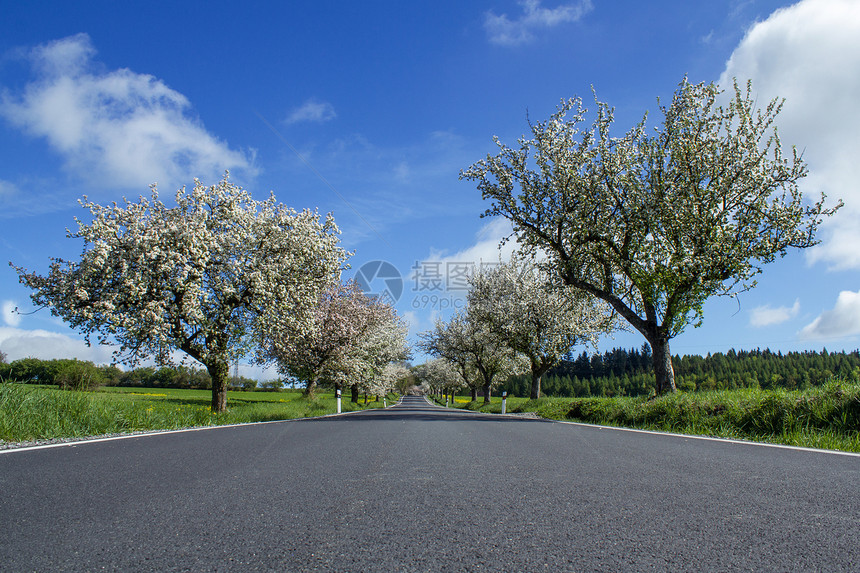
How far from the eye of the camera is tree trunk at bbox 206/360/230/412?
18283 mm

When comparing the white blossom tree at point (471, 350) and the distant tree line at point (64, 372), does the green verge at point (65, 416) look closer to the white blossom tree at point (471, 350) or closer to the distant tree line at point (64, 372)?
the distant tree line at point (64, 372)

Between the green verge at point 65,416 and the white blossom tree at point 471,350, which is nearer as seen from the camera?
the green verge at point 65,416

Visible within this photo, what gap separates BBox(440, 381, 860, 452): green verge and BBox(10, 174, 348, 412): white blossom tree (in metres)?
13.2

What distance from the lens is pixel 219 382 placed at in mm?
18438

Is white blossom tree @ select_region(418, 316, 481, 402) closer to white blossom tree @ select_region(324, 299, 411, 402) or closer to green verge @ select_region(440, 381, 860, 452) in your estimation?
white blossom tree @ select_region(324, 299, 411, 402)

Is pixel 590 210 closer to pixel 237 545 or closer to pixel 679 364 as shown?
pixel 237 545

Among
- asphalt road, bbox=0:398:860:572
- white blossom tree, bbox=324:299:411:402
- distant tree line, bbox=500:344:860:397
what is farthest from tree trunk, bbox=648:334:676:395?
distant tree line, bbox=500:344:860:397

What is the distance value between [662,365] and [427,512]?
14557mm

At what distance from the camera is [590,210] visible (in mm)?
16453

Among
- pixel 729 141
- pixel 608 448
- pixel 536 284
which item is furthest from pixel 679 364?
pixel 608 448

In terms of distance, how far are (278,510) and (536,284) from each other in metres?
30.5

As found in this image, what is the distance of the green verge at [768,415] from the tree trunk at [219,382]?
1443cm

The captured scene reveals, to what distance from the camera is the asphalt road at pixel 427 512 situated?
2.10 meters

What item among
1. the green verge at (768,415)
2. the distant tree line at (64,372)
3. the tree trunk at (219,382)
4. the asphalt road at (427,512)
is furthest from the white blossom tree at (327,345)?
the asphalt road at (427,512)
